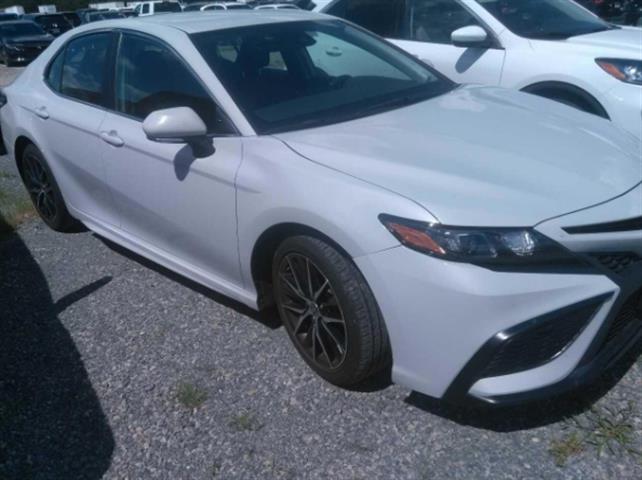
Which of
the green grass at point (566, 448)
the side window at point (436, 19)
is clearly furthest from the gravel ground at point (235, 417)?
the side window at point (436, 19)

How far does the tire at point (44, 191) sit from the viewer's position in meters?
4.66

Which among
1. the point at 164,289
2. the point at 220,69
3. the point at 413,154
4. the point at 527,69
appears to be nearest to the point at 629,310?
the point at 413,154

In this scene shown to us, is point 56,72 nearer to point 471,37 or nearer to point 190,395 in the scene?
point 190,395

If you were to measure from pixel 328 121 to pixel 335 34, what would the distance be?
104 centimetres

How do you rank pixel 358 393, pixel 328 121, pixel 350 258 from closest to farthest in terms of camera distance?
pixel 350 258 → pixel 358 393 → pixel 328 121

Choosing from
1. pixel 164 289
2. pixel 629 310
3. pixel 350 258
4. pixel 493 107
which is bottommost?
pixel 164 289

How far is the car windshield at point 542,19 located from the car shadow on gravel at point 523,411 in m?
3.60

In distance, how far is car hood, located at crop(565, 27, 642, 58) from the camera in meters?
4.99

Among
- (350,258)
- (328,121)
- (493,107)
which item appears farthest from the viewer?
(493,107)

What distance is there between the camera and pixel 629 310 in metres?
2.60

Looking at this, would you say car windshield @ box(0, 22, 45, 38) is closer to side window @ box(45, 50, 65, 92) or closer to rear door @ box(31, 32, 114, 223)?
side window @ box(45, 50, 65, 92)

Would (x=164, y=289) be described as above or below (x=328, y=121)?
below

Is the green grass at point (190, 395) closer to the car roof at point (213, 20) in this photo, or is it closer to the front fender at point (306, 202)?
the front fender at point (306, 202)

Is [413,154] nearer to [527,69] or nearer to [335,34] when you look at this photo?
[335,34]
